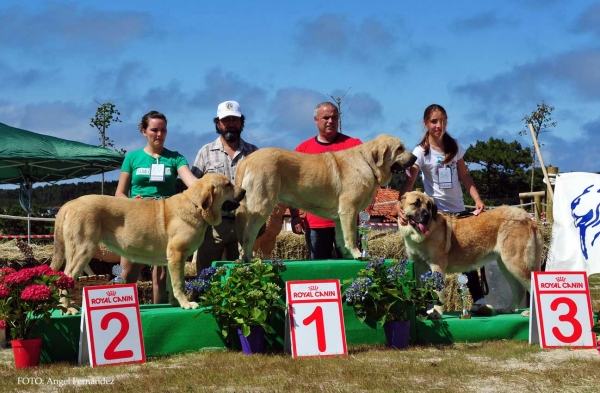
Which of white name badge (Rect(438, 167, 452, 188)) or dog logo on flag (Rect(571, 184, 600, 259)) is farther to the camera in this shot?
dog logo on flag (Rect(571, 184, 600, 259))

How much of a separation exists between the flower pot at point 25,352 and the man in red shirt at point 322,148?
3146 mm

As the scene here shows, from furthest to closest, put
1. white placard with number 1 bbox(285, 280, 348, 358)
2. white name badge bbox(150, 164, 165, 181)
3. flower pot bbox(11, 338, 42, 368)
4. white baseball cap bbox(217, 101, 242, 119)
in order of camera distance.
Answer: white baseball cap bbox(217, 101, 242, 119) → white name badge bbox(150, 164, 165, 181) → white placard with number 1 bbox(285, 280, 348, 358) → flower pot bbox(11, 338, 42, 368)

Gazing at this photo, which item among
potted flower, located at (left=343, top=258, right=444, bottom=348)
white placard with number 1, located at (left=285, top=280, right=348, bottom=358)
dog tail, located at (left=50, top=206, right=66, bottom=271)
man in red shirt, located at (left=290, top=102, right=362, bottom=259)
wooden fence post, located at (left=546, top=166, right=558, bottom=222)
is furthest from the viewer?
wooden fence post, located at (left=546, top=166, right=558, bottom=222)

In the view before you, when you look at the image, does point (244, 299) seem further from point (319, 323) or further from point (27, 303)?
point (27, 303)

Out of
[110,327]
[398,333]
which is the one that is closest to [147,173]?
[110,327]

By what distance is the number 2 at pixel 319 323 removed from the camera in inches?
232

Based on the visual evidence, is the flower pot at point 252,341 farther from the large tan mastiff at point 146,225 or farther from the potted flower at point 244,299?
the large tan mastiff at point 146,225

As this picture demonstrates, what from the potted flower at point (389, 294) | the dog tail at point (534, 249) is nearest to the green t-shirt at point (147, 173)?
the potted flower at point (389, 294)

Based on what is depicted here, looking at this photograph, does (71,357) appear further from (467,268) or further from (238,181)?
(467,268)

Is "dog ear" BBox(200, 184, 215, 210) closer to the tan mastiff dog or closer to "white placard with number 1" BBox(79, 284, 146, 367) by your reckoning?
"white placard with number 1" BBox(79, 284, 146, 367)

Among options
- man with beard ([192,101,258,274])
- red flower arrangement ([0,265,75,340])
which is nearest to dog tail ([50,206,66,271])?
red flower arrangement ([0,265,75,340])

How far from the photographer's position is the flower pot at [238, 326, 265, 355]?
19.8 feet

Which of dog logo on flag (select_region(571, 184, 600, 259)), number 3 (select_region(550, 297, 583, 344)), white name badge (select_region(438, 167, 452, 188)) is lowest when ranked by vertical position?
number 3 (select_region(550, 297, 583, 344))

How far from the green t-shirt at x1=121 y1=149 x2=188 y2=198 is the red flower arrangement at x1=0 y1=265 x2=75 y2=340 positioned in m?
1.49
